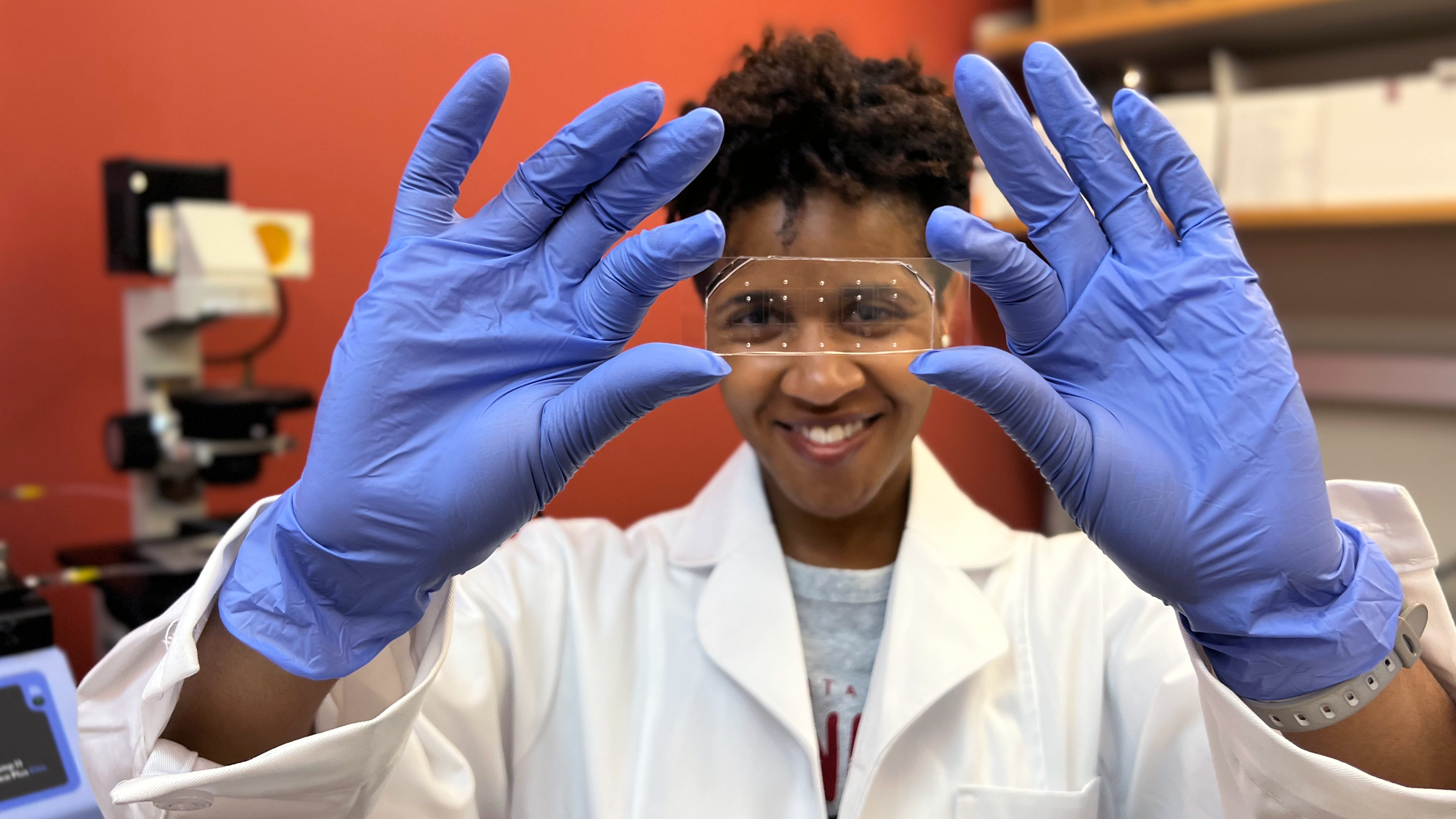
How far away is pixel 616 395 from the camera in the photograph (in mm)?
789

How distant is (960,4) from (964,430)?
45.6 inches

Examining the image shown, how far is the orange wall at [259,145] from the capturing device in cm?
141

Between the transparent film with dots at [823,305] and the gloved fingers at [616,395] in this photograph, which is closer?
the gloved fingers at [616,395]

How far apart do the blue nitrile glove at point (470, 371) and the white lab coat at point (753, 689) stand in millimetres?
78

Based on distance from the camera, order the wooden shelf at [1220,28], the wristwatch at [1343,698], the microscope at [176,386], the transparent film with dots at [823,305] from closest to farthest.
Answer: the wristwatch at [1343,698], the transparent film with dots at [823,305], the microscope at [176,386], the wooden shelf at [1220,28]

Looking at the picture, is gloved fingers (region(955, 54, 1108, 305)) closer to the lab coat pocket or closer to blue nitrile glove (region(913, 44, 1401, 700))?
blue nitrile glove (region(913, 44, 1401, 700))

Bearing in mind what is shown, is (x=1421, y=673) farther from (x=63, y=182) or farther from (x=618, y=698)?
(x=63, y=182)

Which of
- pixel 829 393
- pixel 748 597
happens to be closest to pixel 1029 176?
pixel 829 393

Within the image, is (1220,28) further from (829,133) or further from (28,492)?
(28,492)

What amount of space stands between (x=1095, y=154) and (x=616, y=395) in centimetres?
47

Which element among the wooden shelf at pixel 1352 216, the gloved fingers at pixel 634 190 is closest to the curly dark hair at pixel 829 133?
the gloved fingers at pixel 634 190

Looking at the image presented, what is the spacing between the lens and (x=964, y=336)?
1.09 meters

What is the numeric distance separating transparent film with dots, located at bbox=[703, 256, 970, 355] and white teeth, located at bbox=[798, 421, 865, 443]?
0.10 meters

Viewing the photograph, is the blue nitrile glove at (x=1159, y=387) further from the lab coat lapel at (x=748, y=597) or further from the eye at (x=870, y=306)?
the lab coat lapel at (x=748, y=597)
